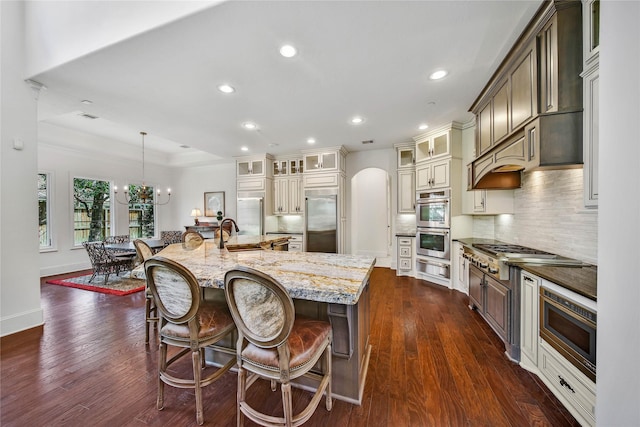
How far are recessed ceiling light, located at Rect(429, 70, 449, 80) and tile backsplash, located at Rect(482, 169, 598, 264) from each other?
4.91 feet

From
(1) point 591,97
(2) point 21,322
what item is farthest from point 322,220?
(2) point 21,322

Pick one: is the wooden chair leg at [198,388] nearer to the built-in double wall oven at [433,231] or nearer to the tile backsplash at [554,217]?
the tile backsplash at [554,217]

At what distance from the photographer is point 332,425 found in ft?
4.75

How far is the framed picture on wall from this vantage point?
740 centimetres

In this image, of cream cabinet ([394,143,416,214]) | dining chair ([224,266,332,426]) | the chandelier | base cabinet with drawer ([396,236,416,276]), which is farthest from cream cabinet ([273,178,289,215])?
dining chair ([224,266,332,426])

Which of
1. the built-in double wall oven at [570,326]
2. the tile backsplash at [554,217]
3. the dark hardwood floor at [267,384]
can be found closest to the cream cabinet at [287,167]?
the dark hardwood floor at [267,384]

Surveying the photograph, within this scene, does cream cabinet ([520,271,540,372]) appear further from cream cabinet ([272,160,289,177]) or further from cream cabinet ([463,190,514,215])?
cream cabinet ([272,160,289,177])

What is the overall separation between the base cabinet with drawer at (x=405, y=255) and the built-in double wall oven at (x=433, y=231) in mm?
201

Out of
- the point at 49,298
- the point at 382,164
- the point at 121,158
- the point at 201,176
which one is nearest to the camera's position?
the point at 49,298

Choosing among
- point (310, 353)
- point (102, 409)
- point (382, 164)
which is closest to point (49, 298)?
point (102, 409)

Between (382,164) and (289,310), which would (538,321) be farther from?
(382,164)

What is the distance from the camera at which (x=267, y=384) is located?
1.81 metres

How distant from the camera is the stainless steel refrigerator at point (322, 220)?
5277mm

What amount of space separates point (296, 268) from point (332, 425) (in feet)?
3.20
